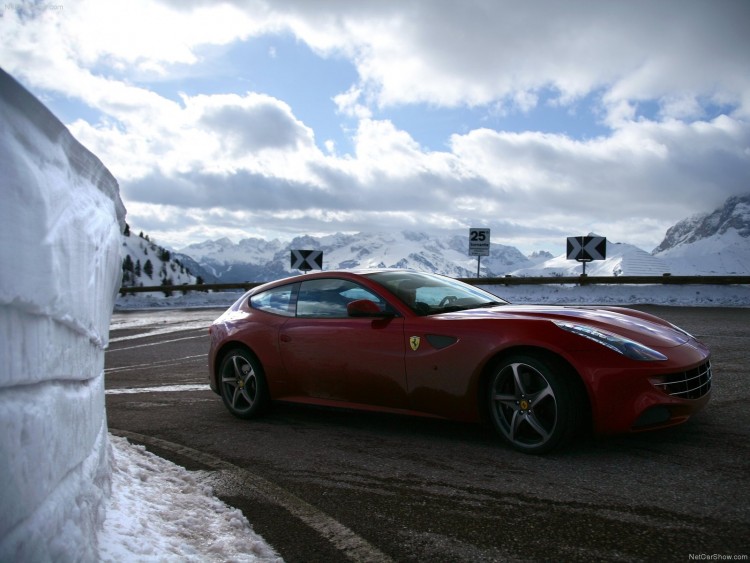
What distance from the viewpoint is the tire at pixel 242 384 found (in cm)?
559

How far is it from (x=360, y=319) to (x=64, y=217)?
312cm

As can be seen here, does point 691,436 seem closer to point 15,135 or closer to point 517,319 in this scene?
point 517,319

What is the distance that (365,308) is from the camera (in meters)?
4.81

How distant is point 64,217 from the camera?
6.70ft

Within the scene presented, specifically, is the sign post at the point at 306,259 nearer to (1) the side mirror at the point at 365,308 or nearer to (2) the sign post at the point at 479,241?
(2) the sign post at the point at 479,241

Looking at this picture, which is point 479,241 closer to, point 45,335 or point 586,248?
point 586,248

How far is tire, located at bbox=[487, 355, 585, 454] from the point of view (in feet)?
12.9

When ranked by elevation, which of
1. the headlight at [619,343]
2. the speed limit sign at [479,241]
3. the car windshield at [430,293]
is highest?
the speed limit sign at [479,241]

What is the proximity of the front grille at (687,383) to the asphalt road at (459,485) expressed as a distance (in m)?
0.33

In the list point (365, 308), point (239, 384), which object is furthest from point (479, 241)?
point (365, 308)

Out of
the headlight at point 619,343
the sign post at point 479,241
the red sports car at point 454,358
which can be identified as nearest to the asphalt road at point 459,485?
the red sports car at point 454,358

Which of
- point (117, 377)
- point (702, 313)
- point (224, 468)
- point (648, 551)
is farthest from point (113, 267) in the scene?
point (702, 313)

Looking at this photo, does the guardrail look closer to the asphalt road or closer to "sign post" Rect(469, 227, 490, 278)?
"sign post" Rect(469, 227, 490, 278)

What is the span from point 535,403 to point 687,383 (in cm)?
95
